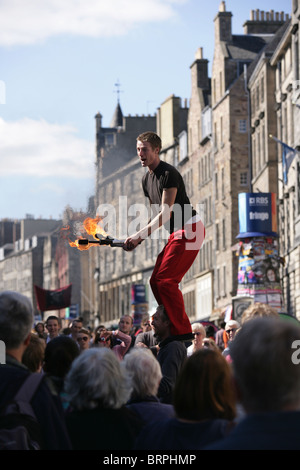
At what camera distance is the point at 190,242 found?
31.5ft

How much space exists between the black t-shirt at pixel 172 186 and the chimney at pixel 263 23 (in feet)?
194

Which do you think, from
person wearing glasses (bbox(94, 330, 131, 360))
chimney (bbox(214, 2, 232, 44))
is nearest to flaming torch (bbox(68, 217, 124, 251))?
person wearing glasses (bbox(94, 330, 131, 360))

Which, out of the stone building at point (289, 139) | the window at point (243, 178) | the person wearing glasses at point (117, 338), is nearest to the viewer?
the person wearing glasses at point (117, 338)

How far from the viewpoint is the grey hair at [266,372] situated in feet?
11.5

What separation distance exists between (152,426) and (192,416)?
0.32 meters

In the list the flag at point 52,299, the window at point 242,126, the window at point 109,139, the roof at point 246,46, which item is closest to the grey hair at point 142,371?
the flag at point 52,299

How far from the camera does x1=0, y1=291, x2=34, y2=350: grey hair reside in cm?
548

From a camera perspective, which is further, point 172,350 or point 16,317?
point 172,350

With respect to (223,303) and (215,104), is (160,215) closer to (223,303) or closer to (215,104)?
(223,303)

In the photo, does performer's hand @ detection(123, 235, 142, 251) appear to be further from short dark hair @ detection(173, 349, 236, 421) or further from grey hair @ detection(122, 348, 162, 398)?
short dark hair @ detection(173, 349, 236, 421)

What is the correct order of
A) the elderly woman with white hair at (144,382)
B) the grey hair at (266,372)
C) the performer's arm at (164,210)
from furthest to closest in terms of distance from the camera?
the performer's arm at (164,210), the elderly woman with white hair at (144,382), the grey hair at (266,372)

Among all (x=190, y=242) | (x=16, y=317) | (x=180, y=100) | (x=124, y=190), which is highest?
(x=180, y=100)

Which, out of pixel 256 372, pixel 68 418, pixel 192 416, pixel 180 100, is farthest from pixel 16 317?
pixel 180 100

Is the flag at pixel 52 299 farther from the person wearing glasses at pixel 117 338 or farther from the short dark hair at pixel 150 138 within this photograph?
the short dark hair at pixel 150 138
